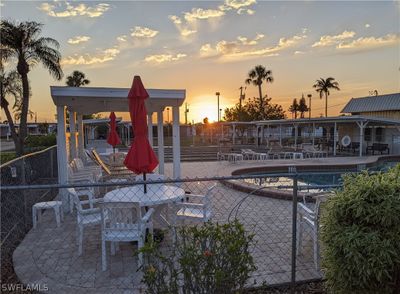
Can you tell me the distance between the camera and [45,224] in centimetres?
587

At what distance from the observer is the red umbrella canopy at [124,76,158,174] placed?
4785 millimetres

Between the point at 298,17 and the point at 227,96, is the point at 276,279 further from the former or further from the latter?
the point at 227,96

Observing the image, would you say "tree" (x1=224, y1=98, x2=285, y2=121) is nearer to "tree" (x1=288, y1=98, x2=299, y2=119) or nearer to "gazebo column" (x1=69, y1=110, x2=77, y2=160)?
"tree" (x1=288, y1=98, x2=299, y2=119)

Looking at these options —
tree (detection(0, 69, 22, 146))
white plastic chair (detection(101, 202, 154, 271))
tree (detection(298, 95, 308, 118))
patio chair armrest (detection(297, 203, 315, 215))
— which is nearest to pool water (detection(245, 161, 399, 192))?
patio chair armrest (detection(297, 203, 315, 215))

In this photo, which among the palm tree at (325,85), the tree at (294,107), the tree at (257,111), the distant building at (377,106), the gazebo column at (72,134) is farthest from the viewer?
the tree at (294,107)

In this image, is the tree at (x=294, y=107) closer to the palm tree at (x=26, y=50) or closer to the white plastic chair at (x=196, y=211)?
the palm tree at (x=26, y=50)

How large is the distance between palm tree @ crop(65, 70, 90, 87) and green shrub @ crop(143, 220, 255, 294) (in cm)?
3752

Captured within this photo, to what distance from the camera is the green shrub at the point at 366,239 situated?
2.60 m

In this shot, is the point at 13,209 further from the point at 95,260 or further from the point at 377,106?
the point at 377,106

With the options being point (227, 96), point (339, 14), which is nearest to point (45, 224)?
point (339, 14)

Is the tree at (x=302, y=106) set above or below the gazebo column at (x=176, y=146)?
above

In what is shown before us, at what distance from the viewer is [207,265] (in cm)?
240

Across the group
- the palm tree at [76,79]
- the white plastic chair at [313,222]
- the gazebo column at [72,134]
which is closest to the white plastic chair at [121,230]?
the white plastic chair at [313,222]

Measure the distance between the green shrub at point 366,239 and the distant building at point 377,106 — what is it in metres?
25.4
